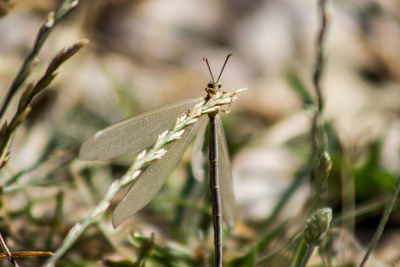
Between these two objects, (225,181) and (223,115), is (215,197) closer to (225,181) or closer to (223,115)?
(225,181)

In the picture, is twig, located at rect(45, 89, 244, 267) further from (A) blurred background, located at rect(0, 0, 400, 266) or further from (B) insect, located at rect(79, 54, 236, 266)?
(A) blurred background, located at rect(0, 0, 400, 266)

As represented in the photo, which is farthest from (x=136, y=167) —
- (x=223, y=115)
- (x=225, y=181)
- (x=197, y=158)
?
(x=223, y=115)

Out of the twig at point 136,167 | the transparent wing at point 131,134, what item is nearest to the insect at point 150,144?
the transparent wing at point 131,134

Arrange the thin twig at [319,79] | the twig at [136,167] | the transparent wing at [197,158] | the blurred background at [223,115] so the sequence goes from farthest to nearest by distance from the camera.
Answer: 1. the blurred background at [223,115]
2. the transparent wing at [197,158]
3. the thin twig at [319,79]
4. the twig at [136,167]

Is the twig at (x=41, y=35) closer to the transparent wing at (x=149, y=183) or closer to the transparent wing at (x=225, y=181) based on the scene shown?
the transparent wing at (x=149, y=183)

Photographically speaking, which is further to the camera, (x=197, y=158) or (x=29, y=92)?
(x=197, y=158)

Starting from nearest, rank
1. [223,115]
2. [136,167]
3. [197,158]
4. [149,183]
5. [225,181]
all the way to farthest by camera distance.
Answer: [136,167], [149,183], [225,181], [197,158], [223,115]

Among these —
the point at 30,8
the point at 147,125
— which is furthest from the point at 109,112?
the point at 147,125
